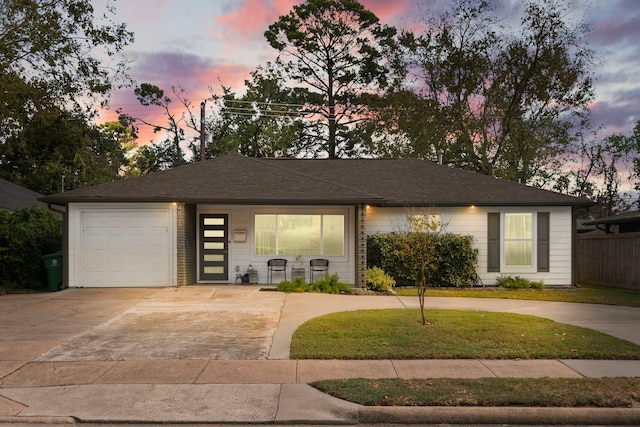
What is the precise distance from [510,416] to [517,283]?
38.8 feet

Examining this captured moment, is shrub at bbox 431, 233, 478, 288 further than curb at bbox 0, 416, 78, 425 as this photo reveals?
Yes

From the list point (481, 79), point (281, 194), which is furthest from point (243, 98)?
point (281, 194)

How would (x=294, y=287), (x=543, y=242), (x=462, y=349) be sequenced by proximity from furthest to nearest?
(x=543, y=242)
(x=294, y=287)
(x=462, y=349)

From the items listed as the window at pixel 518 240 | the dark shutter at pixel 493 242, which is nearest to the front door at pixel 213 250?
the dark shutter at pixel 493 242

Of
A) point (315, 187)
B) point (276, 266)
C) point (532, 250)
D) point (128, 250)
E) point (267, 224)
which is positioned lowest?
point (276, 266)

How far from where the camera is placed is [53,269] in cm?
1520

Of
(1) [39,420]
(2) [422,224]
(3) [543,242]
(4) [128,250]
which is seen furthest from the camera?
(3) [543,242]

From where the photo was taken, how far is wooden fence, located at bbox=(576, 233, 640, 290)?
690 inches

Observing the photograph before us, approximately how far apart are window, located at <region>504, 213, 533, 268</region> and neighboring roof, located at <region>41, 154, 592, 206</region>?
582mm

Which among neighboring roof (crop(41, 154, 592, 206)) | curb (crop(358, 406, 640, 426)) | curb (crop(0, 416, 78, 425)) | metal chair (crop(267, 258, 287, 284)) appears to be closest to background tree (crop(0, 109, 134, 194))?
neighboring roof (crop(41, 154, 592, 206))

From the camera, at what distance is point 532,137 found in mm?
29047

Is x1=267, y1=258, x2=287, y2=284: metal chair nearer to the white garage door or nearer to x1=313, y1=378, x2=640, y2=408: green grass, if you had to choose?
the white garage door

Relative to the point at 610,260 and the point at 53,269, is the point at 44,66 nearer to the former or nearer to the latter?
the point at 53,269

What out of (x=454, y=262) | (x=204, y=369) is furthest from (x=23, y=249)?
(x=454, y=262)
